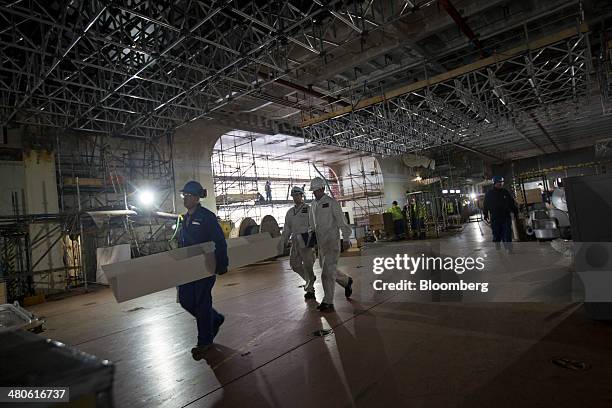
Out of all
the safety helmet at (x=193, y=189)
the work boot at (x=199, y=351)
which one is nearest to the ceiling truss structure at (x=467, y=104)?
the safety helmet at (x=193, y=189)

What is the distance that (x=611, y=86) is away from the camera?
1358cm

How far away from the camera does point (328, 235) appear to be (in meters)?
4.75

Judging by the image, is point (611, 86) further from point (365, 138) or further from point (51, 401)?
point (51, 401)

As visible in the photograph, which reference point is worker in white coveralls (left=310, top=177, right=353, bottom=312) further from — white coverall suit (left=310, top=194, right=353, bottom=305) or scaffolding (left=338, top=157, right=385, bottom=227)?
scaffolding (left=338, top=157, right=385, bottom=227)

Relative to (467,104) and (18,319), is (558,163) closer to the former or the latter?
(467,104)

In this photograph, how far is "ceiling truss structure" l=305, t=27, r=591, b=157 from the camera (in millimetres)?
10461

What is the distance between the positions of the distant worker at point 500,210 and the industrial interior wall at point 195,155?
10.4m

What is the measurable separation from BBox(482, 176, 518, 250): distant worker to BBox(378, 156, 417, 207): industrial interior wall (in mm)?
17448

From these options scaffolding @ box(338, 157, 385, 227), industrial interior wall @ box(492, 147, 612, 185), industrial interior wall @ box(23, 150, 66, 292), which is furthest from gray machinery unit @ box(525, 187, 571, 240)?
industrial interior wall @ box(492, 147, 612, 185)

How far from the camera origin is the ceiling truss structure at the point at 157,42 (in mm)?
6629

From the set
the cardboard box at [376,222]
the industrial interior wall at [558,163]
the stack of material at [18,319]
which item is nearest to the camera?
→ the stack of material at [18,319]

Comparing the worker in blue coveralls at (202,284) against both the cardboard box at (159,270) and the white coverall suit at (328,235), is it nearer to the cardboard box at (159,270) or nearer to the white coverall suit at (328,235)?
the cardboard box at (159,270)

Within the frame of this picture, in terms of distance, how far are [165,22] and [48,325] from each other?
20.1ft

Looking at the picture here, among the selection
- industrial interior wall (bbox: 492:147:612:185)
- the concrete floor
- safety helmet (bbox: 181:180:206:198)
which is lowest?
the concrete floor
